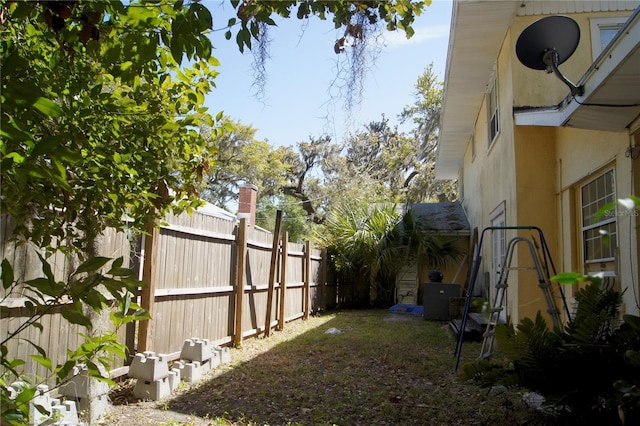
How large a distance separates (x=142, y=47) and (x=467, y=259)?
13.2 m

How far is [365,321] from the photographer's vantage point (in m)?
12.1

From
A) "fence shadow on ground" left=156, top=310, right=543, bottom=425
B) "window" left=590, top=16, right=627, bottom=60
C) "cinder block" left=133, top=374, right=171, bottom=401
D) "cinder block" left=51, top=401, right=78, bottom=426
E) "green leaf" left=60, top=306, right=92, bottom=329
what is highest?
"window" left=590, top=16, right=627, bottom=60

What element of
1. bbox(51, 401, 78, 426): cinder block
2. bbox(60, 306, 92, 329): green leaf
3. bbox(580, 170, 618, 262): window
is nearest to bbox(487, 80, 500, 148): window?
bbox(580, 170, 618, 262): window

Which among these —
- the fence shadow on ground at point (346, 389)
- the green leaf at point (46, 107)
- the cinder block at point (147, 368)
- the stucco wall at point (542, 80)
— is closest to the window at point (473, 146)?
the stucco wall at point (542, 80)

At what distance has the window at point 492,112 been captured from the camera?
30.4ft

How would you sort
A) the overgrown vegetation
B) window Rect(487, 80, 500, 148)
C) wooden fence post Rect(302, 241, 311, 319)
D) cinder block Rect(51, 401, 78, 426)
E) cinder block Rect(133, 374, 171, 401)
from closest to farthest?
the overgrown vegetation
cinder block Rect(51, 401, 78, 426)
cinder block Rect(133, 374, 171, 401)
window Rect(487, 80, 500, 148)
wooden fence post Rect(302, 241, 311, 319)

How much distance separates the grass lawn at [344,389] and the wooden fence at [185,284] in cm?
62

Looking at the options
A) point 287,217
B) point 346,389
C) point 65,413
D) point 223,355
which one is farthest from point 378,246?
point 287,217

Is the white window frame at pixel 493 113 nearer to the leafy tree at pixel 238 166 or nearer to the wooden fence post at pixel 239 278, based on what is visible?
the wooden fence post at pixel 239 278

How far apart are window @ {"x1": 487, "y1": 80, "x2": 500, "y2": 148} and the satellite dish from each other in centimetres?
373

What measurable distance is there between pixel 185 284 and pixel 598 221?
16.2 ft

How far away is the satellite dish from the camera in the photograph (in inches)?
206

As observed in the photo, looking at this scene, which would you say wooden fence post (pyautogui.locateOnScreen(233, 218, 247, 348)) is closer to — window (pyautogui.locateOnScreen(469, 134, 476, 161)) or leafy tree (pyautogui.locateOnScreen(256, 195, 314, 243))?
window (pyautogui.locateOnScreen(469, 134, 476, 161))

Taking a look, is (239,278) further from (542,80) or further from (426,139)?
(426,139)
